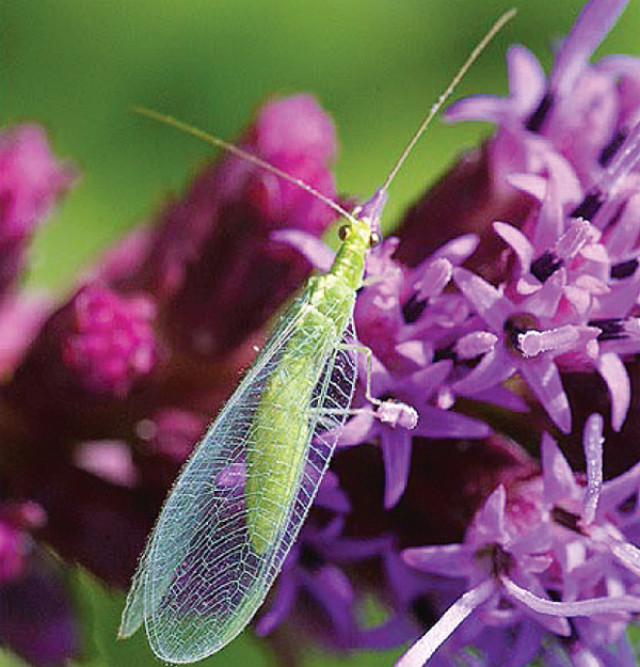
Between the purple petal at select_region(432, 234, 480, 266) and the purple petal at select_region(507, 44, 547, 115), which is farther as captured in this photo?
the purple petal at select_region(507, 44, 547, 115)

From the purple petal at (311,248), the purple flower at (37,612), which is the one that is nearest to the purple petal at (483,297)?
the purple petal at (311,248)

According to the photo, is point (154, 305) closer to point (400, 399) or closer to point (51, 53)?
point (400, 399)

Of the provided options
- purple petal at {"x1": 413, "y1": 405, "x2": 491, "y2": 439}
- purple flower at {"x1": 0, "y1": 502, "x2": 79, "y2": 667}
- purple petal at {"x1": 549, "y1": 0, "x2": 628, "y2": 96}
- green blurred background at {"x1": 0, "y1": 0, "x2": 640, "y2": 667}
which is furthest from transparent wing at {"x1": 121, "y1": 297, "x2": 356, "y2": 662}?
green blurred background at {"x1": 0, "y1": 0, "x2": 640, "y2": 667}

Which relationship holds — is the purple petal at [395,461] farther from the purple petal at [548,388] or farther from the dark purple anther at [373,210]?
the dark purple anther at [373,210]

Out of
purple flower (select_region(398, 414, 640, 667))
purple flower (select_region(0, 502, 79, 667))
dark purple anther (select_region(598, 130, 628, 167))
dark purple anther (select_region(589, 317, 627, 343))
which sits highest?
dark purple anther (select_region(598, 130, 628, 167))

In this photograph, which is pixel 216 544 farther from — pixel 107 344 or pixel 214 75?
pixel 214 75

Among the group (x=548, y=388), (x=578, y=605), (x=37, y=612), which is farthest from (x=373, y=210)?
(x=37, y=612)

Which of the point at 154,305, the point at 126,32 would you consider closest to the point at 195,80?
the point at 126,32

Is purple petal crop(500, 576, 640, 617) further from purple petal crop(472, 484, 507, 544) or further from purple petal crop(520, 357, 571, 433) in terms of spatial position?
purple petal crop(520, 357, 571, 433)
